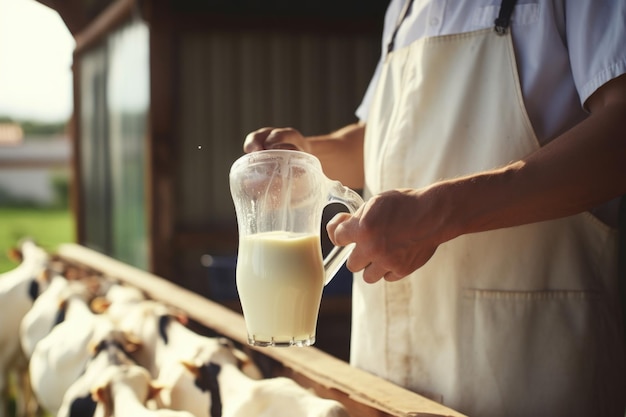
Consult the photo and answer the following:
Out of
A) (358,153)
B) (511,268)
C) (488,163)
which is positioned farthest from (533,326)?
(358,153)

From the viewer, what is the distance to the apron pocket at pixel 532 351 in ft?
5.77

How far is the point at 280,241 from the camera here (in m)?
1.39

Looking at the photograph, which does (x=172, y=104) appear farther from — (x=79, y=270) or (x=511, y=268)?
(x=511, y=268)

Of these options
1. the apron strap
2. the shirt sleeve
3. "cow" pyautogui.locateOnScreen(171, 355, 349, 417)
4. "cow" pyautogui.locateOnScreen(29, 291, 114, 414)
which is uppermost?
the apron strap

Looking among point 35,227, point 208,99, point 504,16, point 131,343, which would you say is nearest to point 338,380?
point 504,16

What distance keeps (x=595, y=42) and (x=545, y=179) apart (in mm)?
339

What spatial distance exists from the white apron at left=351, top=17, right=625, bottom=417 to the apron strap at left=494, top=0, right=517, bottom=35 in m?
0.02

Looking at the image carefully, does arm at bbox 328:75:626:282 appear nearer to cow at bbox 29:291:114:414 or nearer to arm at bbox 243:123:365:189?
arm at bbox 243:123:365:189

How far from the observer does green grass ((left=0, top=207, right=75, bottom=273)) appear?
19.6 metres

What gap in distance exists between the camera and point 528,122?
1699 millimetres

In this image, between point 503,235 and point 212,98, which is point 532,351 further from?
point 212,98

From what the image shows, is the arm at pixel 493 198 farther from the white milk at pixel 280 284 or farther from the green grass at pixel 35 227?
the green grass at pixel 35 227

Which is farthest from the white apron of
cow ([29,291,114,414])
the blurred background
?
the blurred background

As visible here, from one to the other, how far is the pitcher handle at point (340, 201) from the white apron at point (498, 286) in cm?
43
